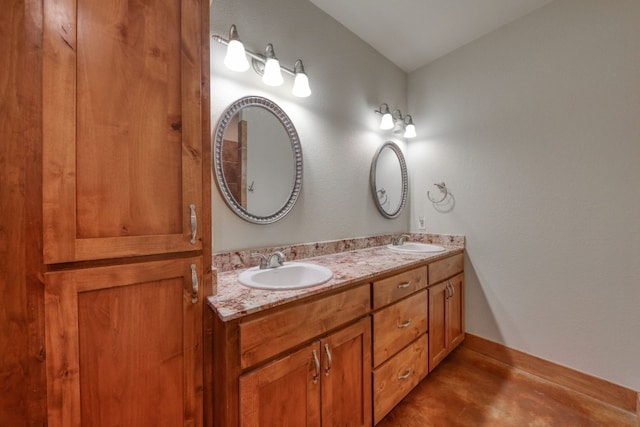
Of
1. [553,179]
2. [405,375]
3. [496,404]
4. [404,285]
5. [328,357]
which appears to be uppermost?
[553,179]

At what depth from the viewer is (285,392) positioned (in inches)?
35.9

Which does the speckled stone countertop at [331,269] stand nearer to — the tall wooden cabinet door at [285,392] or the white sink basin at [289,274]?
the white sink basin at [289,274]

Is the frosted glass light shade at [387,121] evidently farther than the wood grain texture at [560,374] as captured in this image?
Yes

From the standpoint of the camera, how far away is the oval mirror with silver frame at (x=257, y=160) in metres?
1.28

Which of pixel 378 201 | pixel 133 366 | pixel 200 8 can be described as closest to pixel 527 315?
pixel 378 201

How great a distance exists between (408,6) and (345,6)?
1.40 feet

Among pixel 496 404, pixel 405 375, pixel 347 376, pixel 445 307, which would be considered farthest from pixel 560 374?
pixel 347 376

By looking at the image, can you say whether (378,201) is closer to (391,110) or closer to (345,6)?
(391,110)

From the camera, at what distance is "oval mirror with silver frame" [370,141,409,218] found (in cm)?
210

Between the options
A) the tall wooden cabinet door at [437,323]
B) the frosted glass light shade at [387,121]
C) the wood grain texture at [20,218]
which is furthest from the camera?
the frosted glass light shade at [387,121]

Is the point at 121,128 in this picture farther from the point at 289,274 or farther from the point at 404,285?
the point at 404,285

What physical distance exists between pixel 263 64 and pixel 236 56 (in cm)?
21

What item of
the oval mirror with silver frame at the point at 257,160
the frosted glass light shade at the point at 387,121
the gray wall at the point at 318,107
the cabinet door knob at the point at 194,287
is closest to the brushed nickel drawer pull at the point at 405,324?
the gray wall at the point at 318,107

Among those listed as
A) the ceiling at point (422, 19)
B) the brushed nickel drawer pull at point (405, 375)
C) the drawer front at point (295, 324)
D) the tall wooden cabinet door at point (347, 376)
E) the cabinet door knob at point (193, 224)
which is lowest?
the brushed nickel drawer pull at point (405, 375)
